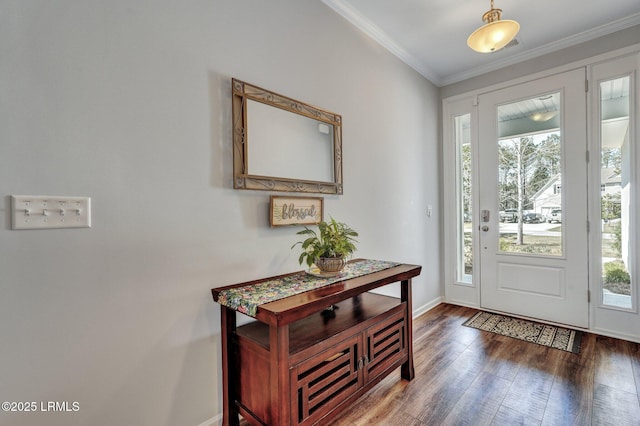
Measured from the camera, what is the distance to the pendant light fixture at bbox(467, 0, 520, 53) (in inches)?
70.6

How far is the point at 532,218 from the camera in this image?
2.92m

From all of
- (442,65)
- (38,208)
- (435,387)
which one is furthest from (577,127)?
(38,208)

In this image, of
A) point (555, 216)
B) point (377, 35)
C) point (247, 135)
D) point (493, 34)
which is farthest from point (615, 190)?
point (247, 135)

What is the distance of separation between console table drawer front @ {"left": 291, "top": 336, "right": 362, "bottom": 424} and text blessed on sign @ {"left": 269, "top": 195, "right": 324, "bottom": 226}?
2.46ft

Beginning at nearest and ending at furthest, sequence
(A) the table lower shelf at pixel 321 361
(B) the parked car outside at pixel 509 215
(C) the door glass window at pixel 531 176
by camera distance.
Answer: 1. (A) the table lower shelf at pixel 321 361
2. (C) the door glass window at pixel 531 176
3. (B) the parked car outside at pixel 509 215

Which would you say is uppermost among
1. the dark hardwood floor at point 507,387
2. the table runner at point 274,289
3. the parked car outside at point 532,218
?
the parked car outside at point 532,218

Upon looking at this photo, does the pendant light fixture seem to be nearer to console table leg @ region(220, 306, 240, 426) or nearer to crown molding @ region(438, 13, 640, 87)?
crown molding @ region(438, 13, 640, 87)

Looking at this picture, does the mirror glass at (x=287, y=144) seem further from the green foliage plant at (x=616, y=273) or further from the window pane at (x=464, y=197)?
the green foliage plant at (x=616, y=273)

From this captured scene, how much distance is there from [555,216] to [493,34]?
1.88 m

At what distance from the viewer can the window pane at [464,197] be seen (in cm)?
333

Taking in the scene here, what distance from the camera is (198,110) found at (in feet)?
4.80

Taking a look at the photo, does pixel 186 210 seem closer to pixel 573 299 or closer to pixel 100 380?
pixel 100 380

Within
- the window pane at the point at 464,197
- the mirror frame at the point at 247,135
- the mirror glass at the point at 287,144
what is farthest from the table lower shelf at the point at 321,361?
the window pane at the point at 464,197

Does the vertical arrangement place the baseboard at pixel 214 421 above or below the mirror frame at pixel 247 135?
below
